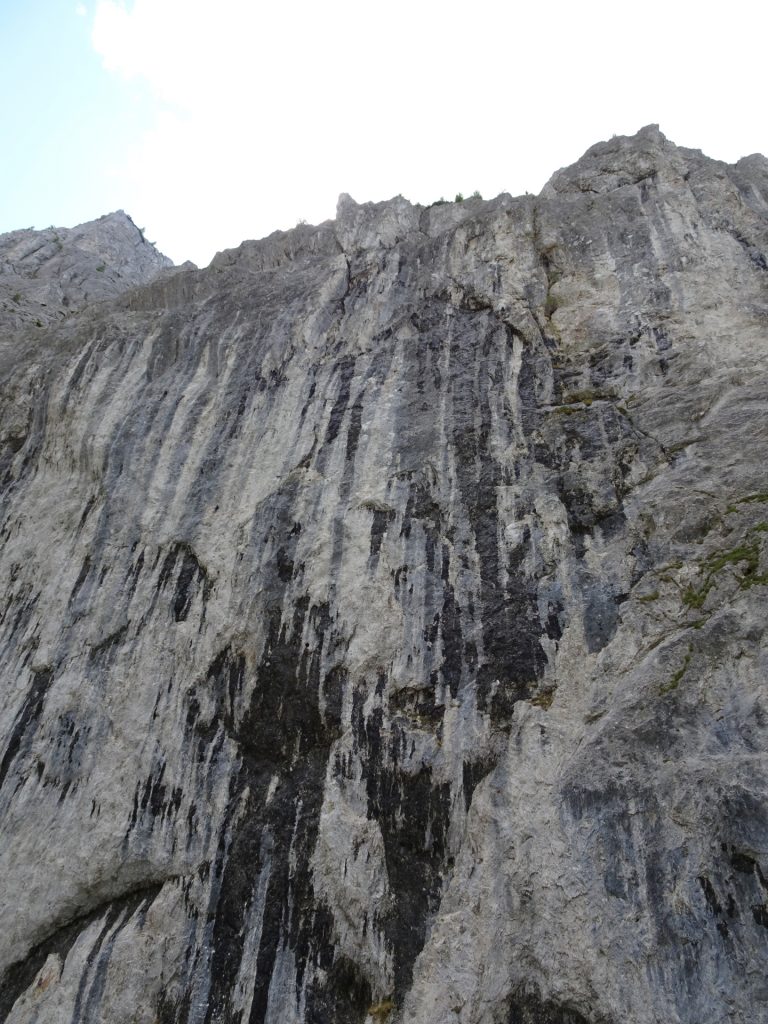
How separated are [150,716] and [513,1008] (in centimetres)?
832

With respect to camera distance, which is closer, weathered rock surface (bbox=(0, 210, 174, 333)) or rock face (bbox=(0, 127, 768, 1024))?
rock face (bbox=(0, 127, 768, 1024))

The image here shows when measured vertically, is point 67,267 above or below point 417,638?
above

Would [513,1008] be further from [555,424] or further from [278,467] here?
[278,467]

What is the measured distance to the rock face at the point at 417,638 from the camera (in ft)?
33.6

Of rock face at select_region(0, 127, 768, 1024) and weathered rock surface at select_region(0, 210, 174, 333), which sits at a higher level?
weathered rock surface at select_region(0, 210, 174, 333)

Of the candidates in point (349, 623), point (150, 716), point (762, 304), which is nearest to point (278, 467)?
point (349, 623)

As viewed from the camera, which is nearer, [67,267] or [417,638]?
[417,638]

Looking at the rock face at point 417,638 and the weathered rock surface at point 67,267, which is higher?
the weathered rock surface at point 67,267

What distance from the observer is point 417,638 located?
1370cm

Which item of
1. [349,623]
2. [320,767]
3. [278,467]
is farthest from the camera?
[278,467]

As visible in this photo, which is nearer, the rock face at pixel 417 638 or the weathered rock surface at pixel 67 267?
the rock face at pixel 417 638

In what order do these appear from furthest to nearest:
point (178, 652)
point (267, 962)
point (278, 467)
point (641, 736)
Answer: point (278, 467), point (178, 652), point (267, 962), point (641, 736)

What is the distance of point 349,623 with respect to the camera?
14.3m

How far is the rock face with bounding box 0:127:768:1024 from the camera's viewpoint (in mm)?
10242
